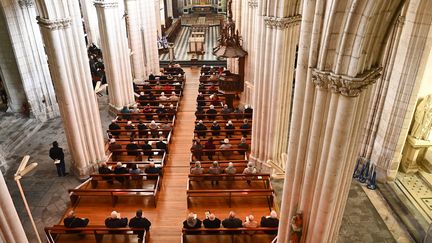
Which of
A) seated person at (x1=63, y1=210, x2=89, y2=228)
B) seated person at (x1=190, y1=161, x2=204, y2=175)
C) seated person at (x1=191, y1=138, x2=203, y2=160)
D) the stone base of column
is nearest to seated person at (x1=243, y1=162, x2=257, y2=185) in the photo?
seated person at (x1=190, y1=161, x2=204, y2=175)

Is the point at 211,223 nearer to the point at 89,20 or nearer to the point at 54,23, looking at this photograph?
the point at 54,23

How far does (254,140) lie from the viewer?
1315 cm

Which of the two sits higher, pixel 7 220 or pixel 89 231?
pixel 7 220

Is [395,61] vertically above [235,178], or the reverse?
[395,61]

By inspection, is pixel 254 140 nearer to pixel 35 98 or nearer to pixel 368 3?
pixel 368 3

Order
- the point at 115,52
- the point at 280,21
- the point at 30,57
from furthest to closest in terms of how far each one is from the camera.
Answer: the point at 115,52, the point at 30,57, the point at 280,21

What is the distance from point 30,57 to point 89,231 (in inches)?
409

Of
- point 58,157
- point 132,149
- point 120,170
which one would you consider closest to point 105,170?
point 120,170

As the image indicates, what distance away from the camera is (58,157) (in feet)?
41.2

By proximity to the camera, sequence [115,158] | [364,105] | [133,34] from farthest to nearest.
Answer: [133,34], [115,158], [364,105]

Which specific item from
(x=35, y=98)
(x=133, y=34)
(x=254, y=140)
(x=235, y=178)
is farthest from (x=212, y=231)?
(x=133, y=34)

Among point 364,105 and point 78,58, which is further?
point 78,58

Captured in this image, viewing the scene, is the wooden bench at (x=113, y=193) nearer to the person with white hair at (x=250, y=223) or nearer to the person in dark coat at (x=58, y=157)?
the person in dark coat at (x=58, y=157)

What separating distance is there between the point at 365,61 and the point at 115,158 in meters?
11.1
